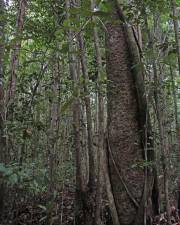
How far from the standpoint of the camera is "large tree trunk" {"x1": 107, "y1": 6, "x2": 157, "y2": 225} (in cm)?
391

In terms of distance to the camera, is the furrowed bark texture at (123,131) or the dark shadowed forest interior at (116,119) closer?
the dark shadowed forest interior at (116,119)

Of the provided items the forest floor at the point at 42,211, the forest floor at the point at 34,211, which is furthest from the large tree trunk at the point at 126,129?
the forest floor at the point at 34,211

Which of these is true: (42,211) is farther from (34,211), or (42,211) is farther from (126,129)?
(126,129)

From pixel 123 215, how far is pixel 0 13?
339 centimetres

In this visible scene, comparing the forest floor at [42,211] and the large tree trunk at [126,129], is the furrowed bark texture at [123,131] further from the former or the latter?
the forest floor at [42,211]

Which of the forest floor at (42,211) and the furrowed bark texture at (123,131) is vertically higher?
the furrowed bark texture at (123,131)

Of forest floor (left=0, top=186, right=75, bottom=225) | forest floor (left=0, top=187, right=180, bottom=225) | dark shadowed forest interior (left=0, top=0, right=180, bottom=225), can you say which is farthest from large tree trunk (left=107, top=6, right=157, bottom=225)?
forest floor (left=0, top=186, right=75, bottom=225)

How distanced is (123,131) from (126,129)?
Answer: 0.15 feet

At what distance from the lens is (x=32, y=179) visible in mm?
2764

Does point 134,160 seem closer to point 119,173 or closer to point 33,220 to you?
point 119,173

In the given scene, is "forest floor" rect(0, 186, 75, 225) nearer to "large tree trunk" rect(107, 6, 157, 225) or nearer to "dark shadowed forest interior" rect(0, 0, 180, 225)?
"dark shadowed forest interior" rect(0, 0, 180, 225)

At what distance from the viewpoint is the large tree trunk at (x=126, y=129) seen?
3914mm

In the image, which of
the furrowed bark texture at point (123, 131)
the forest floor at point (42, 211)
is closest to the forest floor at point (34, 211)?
the forest floor at point (42, 211)

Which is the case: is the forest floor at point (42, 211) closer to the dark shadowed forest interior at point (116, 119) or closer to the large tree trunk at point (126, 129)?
the dark shadowed forest interior at point (116, 119)
